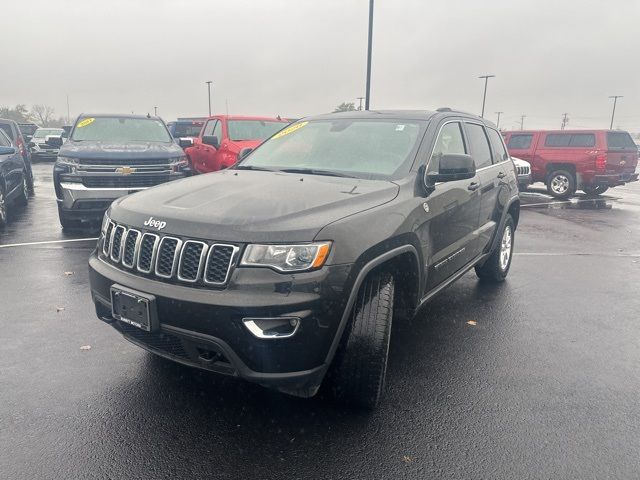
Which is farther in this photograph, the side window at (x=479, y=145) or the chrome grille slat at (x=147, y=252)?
the side window at (x=479, y=145)

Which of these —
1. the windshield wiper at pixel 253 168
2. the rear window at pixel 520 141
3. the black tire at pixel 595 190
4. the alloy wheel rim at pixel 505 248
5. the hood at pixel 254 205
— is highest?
the windshield wiper at pixel 253 168

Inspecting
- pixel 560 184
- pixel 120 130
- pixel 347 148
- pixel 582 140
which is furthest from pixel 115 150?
pixel 582 140

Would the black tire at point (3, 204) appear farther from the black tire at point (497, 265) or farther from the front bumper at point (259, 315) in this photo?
the black tire at point (497, 265)

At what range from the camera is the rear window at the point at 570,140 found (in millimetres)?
14694

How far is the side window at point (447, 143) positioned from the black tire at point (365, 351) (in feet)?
3.78

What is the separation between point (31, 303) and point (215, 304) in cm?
315

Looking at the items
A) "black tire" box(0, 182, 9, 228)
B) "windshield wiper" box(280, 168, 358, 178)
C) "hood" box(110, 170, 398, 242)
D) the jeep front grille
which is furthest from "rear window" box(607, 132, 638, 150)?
the jeep front grille

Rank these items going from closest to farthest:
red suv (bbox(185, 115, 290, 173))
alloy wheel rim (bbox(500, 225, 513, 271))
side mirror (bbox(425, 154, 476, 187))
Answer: side mirror (bbox(425, 154, 476, 187)) < alloy wheel rim (bbox(500, 225, 513, 271)) < red suv (bbox(185, 115, 290, 173))

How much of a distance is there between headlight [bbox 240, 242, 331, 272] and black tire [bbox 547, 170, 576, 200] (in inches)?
575

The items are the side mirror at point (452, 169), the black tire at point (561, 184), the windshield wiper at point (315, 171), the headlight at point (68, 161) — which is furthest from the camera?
the black tire at point (561, 184)

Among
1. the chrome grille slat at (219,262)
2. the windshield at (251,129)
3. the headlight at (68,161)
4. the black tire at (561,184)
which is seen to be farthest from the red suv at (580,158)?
the chrome grille slat at (219,262)

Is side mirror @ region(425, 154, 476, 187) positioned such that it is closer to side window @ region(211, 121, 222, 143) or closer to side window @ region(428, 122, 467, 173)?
side window @ region(428, 122, 467, 173)

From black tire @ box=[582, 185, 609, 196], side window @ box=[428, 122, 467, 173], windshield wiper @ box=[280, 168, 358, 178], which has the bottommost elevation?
black tire @ box=[582, 185, 609, 196]

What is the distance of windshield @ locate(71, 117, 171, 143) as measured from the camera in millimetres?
8719
